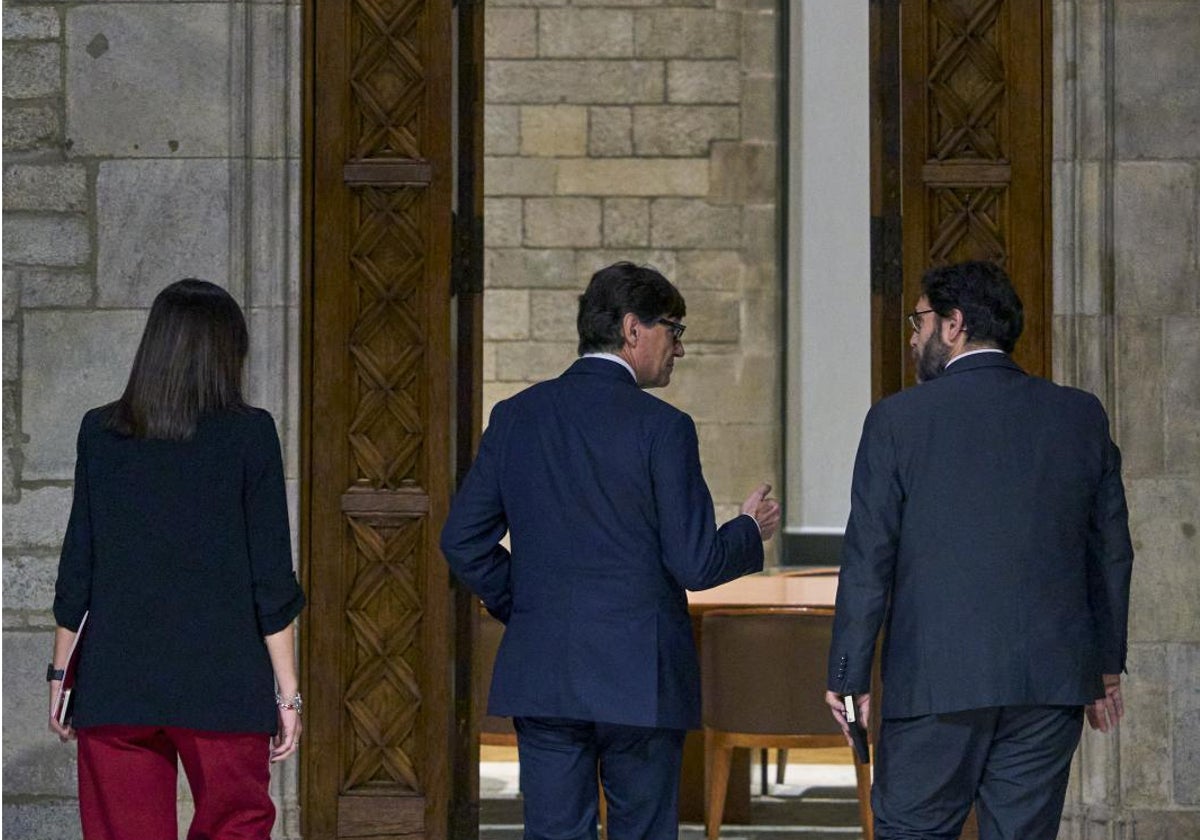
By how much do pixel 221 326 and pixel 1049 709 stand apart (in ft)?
5.23

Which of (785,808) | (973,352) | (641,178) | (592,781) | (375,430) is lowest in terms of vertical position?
(785,808)

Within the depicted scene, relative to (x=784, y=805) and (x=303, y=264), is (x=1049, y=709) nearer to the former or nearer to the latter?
(x=303, y=264)

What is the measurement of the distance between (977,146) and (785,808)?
2.61 m

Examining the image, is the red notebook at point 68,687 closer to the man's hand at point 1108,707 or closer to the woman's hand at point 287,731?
the woman's hand at point 287,731

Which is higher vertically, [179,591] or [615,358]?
[615,358]

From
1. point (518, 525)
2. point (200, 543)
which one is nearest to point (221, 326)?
point (200, 543)

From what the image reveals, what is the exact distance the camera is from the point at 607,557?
3.22m

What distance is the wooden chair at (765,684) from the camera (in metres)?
5.67

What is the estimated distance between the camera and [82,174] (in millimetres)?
5203

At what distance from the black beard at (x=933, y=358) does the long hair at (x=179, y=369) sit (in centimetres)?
127

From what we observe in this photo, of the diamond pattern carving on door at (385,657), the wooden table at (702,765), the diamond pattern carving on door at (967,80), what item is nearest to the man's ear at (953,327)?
the diamond pattern carving on door at (967,80)

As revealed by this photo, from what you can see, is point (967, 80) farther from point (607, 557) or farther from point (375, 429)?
point (607, 557)

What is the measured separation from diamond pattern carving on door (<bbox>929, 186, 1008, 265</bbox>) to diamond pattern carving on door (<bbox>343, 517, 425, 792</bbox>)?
5.49 feet

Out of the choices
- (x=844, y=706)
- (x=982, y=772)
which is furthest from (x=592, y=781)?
(x=982, y=772)
